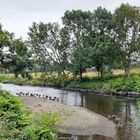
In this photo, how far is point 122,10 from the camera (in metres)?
104

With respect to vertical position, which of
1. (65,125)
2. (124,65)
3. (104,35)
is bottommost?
(65,125)

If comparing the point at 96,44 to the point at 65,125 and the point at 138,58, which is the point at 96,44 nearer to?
the point at 138,58

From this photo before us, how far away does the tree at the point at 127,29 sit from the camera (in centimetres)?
Answer: 10350

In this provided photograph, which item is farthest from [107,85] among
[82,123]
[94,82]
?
[82,123]

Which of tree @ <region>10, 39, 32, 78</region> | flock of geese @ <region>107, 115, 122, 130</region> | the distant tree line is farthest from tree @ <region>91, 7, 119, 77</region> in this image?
flock of geese @ <region>107, 115, 122, 130</region>

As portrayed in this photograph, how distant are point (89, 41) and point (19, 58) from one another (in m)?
53.6

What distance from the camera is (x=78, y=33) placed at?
120m

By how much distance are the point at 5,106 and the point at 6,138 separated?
50.7ft

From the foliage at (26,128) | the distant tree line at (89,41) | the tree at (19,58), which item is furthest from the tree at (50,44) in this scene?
the foliage at (26,128)

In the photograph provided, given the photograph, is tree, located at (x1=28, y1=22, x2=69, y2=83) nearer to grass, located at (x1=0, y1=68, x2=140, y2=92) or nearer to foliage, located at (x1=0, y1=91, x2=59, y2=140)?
grass, located at (x1=0, y1=68, x2=140, y2=92)

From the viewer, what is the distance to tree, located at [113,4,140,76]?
104 metres

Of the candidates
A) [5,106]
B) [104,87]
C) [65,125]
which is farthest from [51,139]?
[104,87]

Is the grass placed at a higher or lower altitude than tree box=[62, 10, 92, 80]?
lower

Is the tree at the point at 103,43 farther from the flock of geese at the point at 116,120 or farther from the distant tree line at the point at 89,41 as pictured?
the flock of geese at the point at 116,120
